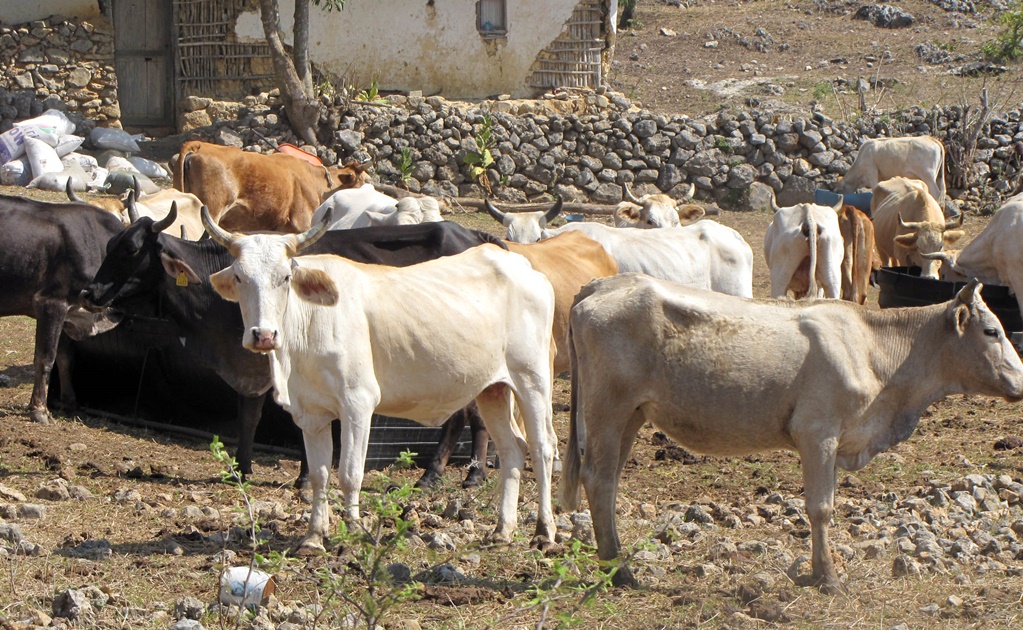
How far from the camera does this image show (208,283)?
26.9 ft

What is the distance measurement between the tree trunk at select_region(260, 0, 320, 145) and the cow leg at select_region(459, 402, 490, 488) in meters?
13.3

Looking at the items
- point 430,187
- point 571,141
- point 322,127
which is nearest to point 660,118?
point 571,141

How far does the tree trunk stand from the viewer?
20.4 metres

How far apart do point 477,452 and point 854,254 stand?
21.5ft

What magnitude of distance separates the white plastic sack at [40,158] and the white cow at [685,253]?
31.7 feet

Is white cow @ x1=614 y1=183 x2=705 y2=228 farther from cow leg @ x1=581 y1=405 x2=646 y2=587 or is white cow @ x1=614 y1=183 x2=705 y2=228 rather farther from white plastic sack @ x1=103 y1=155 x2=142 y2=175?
white plastic sack @ x1=103 y1=155 x2=142 y2=175

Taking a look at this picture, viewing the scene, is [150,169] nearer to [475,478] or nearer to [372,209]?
[372,209]

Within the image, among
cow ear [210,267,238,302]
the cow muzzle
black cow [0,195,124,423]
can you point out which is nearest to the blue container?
black cow [0,195,124,423]

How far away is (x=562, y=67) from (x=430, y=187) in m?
4.56

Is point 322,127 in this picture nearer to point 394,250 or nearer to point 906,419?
point 394,250

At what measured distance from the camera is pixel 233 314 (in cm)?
809

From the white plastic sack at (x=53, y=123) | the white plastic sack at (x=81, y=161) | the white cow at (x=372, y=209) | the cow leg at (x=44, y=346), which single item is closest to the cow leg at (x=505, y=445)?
the cow leg at (x=44, y=346)

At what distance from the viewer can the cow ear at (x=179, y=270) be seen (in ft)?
25.6

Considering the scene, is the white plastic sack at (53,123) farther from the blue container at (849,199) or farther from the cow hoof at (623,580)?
the cow hoof at (623,580)
